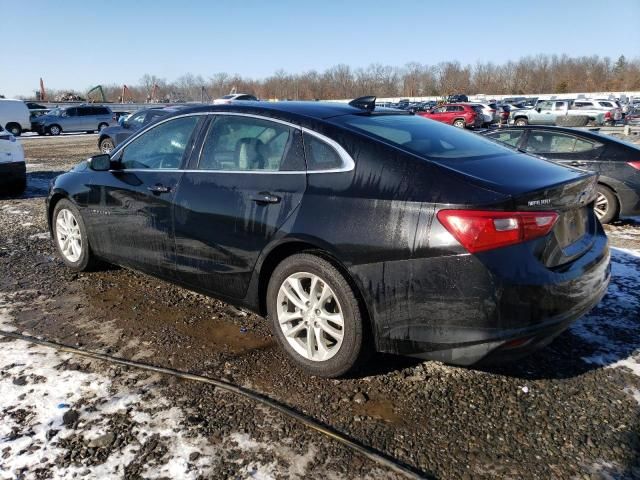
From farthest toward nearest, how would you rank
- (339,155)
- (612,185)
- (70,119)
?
(70,119)
(612,185)
(339,155)

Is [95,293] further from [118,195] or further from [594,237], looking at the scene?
[594,237]

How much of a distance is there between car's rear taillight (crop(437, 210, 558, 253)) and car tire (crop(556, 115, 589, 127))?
91.7 ft

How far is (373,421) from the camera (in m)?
2.70

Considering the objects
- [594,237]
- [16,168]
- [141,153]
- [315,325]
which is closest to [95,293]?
[141,153]

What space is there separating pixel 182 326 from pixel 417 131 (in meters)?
2.19

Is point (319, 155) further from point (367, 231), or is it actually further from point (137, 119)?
point (137, 119)

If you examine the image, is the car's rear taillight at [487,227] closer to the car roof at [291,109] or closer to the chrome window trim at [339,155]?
the chrome window trim at [339,155]

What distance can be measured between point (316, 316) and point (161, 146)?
2.04m

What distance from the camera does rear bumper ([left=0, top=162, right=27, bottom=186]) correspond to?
9.16 metres

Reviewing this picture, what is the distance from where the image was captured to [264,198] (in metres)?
3.23

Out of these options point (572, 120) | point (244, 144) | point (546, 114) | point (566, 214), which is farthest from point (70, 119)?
point (566, 214)

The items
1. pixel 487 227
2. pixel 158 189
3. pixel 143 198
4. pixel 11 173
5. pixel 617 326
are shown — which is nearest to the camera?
pixel 487 227

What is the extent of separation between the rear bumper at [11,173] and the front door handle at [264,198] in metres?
7.85

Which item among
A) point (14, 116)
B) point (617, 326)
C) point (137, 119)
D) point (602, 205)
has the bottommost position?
point (617, 326)
